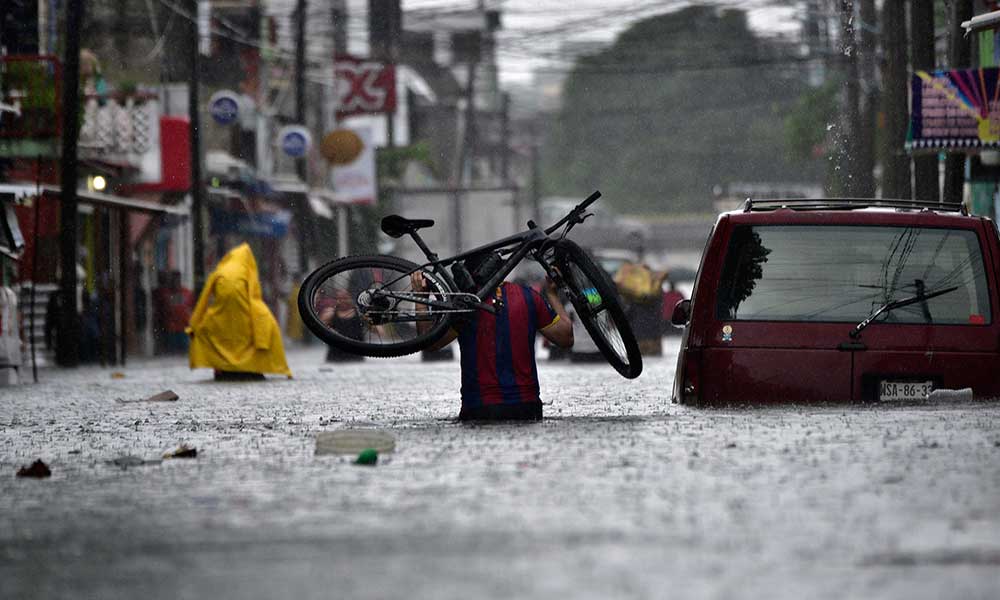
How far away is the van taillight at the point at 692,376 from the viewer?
11617 millimetres

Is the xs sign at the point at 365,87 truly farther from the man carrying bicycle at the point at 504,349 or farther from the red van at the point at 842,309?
the man carrying bicycle at the point at 504,349

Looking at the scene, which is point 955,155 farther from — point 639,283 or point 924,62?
point 639,283

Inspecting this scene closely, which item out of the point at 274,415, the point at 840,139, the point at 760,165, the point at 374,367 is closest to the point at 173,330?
the point at 374,367

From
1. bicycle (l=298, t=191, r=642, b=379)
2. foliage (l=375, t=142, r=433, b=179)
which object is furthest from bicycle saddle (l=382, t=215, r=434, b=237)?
foliage (l=375, t=142, r=433, b=179)

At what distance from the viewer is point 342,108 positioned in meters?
46.9

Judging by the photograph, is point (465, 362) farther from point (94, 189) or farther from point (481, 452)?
point (94, 189)

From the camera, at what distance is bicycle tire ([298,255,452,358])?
1118cm

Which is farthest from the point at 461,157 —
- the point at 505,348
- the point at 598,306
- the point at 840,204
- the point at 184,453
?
the point at 184,453

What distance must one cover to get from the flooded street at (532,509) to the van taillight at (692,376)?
96 millimetres

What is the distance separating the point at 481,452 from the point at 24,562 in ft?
11.0

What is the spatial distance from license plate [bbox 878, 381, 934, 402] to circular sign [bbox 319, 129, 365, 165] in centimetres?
A: 3429

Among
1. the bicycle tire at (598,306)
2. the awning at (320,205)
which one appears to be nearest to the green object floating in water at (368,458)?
the bicycle tire at (598,306)

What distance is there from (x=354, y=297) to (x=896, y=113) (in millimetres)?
14713

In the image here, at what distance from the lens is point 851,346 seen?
37.8 ft
